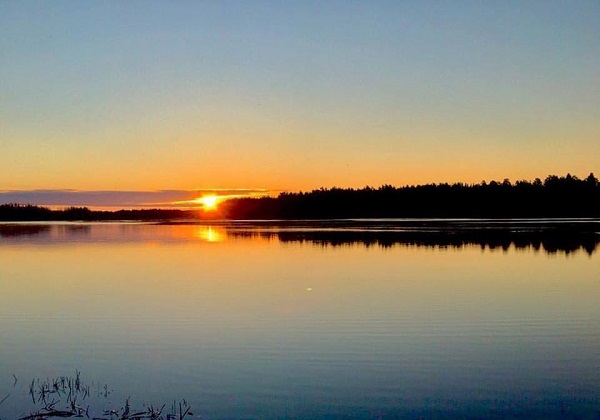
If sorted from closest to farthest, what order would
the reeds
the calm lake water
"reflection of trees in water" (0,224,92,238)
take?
the reeds, the calm lake water, "reflection of trees in water" (0,224,92,238)

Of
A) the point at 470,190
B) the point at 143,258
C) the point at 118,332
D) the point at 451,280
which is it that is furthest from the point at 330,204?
the point at 118,332

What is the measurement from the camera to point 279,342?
1419cm

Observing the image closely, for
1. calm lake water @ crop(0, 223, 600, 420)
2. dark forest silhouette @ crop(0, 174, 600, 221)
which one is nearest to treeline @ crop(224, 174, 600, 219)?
dark forest silhouette @ crop(0, 174, 600, 221)

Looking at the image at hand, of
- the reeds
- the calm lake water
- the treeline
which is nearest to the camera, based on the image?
the reeds

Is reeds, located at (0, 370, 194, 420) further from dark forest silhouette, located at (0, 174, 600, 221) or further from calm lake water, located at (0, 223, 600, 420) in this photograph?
dark forest silhouette, located at (0, 174, 600, 221)

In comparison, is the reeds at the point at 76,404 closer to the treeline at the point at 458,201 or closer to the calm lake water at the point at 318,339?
the calm lake water at the point at 318,339

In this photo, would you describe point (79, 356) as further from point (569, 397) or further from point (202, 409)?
point (569, 397)

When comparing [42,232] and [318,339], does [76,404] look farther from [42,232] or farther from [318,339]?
[42,232]

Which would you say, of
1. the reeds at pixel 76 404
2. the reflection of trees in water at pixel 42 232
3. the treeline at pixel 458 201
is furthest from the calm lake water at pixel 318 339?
the treeline at pixel 458 201

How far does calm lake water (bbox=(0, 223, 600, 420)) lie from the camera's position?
10023mm

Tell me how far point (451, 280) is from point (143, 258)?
64.9 ft

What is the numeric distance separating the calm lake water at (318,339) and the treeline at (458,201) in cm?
11992

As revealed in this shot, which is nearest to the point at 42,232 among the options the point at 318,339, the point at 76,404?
the point at 318,339

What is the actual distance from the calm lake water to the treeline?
4721 inches
